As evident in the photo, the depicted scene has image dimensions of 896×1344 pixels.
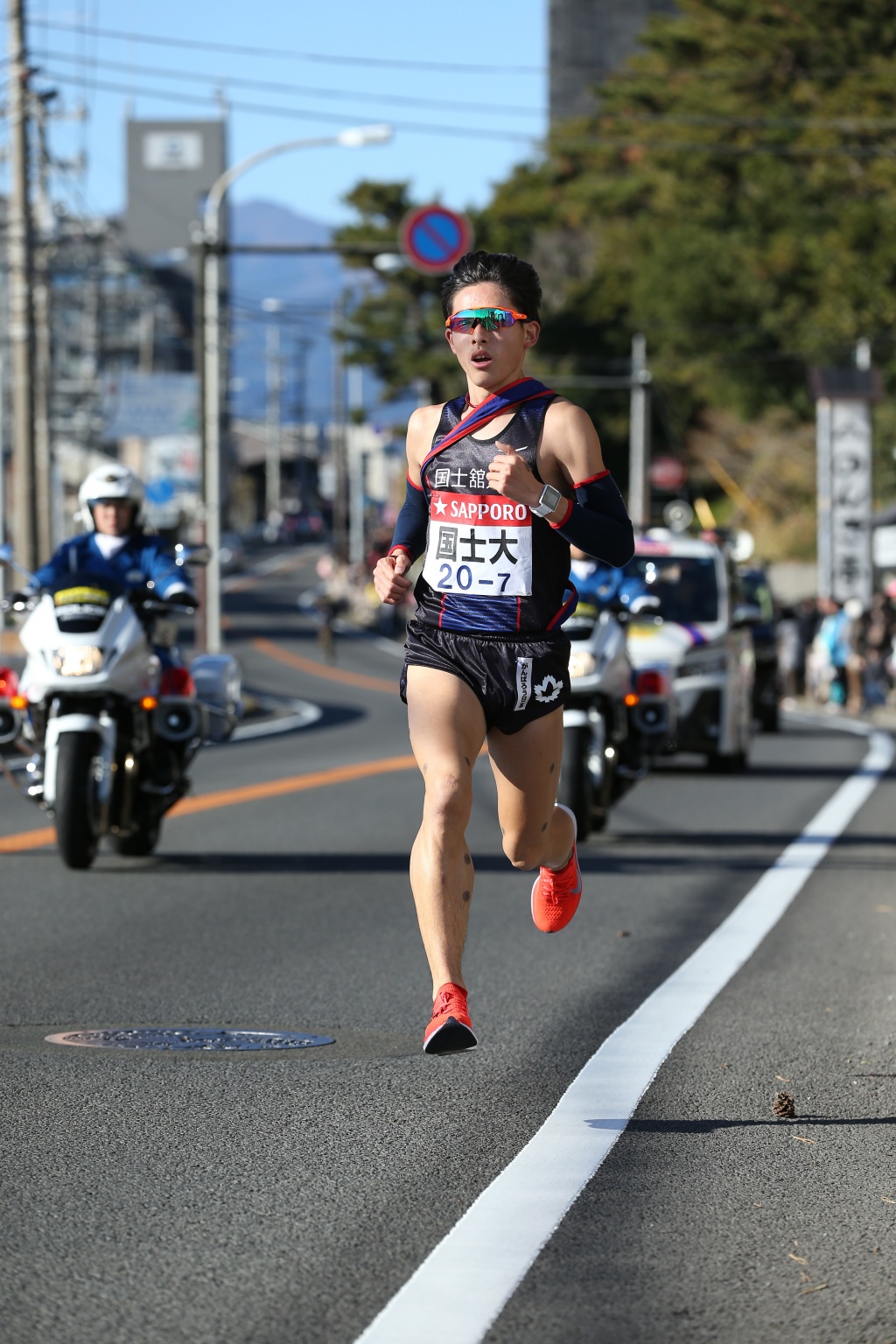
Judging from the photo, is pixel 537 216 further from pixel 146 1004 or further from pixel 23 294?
pixel 146 1004

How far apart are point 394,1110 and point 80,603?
491 cm

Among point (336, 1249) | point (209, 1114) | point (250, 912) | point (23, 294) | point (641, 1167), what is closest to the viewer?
point (336, 1249)

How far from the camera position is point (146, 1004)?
Result: 6.71 meters

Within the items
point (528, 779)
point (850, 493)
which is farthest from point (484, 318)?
point (850, 493)

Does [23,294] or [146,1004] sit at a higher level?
[23,294]

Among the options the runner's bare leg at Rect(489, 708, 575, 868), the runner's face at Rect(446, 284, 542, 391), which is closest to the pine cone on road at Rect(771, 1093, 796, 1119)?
the runner's bare leg at Rect(489, 708, 575, 868)

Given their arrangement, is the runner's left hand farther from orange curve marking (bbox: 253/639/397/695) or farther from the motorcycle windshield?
orange curve marking (bbox: 253/639/397/695)

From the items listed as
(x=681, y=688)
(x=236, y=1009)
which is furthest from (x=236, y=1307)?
(x=681, y=688)

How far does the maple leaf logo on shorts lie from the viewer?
217 inches

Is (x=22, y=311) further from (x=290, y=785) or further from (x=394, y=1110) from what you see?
(x=394, y=1110)

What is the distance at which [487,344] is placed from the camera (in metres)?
5.52

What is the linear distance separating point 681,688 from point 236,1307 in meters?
13.5

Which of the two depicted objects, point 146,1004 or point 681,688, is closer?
point 146,1004

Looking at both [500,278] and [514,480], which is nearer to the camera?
[514,480]
